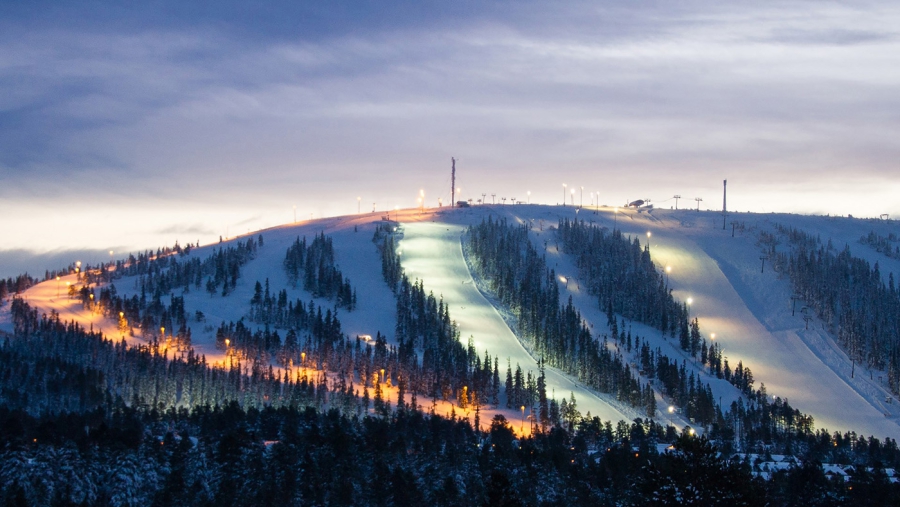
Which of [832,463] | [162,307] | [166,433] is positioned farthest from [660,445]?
[162,307]

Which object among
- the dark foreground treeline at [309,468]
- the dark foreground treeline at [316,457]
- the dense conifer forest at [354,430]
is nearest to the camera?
the dark foreground treeline at [309,468]

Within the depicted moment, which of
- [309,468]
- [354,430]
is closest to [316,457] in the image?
[309,468]

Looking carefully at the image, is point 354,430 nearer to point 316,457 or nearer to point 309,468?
point 316,457

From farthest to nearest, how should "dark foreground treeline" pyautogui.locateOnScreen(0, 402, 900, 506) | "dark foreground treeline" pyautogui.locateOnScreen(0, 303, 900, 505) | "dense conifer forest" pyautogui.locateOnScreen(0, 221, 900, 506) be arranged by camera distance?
"dark foreground treeline" pyautogui.locateOnScreen(0, 303, 900, 505), "dense conifer forest" pyautogui.locateOnScreen(0, 221, 900, 506), "dark foreground treeline" pyautogui.locateOnScreen(0, 402, 900, 506)

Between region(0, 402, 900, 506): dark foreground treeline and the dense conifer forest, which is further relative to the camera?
the dense conifer forest

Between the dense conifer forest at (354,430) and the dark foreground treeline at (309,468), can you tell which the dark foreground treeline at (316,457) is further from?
the dense conifer forest at (354,430)

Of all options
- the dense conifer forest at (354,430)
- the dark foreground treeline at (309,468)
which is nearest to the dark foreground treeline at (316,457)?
the dark foreground treeline at (309,468)

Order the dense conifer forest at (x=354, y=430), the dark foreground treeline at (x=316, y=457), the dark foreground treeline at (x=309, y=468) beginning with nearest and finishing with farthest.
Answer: the dark foreground treeline at (x=309, y=468) < the dense conifer forest at (x=354, y=430) < the dark foreground treeline at (x=316, y=457)

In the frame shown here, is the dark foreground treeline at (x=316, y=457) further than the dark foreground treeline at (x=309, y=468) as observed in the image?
Yes

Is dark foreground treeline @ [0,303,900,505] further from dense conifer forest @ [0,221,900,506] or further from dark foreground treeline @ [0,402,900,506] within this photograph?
dense conifer forest @ [0,221,900,506]

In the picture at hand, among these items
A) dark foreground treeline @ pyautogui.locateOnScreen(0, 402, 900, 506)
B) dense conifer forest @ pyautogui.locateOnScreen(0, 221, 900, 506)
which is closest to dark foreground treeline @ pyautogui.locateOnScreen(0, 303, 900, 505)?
dark foreground treeline @ pyautogui.locateOnScreen(0, 402, 900, 506)

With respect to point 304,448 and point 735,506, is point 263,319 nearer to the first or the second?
point 304,448
